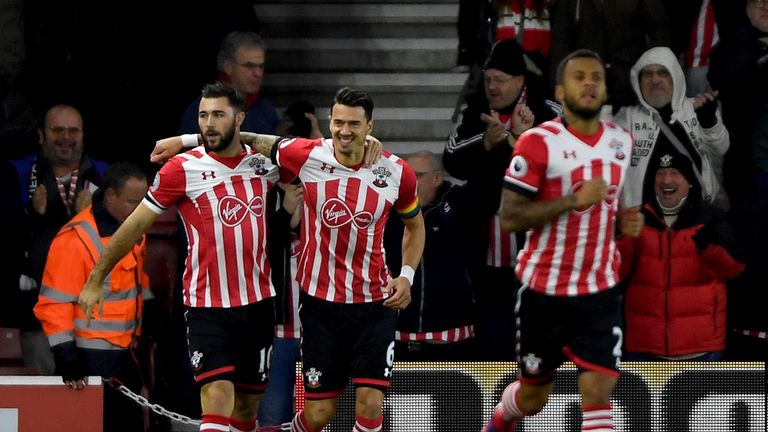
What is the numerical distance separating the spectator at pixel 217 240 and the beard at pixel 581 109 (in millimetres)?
1621

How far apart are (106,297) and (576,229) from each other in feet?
9.97

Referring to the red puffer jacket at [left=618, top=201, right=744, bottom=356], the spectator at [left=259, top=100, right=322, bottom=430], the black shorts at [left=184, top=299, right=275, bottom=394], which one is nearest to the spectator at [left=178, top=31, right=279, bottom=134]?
the spectator at [left=259, top=100, right=322, bottom=430]

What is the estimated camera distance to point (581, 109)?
8.83 m

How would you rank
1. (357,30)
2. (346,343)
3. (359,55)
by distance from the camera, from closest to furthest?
(346,343)
(359,55)
(357,30)

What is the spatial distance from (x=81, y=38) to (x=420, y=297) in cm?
321

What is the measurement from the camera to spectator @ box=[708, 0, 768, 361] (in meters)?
11.0

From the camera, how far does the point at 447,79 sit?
12.6 metres

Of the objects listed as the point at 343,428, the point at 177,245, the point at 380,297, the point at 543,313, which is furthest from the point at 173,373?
the point at 543,313

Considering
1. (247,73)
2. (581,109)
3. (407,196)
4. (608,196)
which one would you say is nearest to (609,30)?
(247,73)

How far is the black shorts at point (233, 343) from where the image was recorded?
9.09m

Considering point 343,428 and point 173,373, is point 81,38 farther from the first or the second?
point 343,428

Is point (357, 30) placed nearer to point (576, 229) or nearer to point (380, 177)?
point (380, 177)

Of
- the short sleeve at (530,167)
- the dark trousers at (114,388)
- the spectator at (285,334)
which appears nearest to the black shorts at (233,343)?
the spectator at (285,334)

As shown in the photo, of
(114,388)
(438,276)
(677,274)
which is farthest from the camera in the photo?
(438,276)
